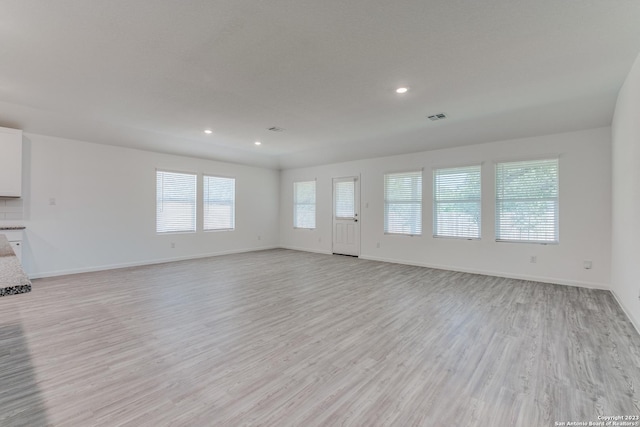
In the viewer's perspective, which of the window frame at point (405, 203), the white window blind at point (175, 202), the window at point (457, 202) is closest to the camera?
the window at point (457, 202)

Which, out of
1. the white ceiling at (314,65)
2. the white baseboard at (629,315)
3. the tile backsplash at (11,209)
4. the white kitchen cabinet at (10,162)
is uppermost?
the white ceiling at (314,65)

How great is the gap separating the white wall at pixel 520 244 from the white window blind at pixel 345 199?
0.32m

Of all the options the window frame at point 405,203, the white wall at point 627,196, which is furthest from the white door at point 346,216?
the white wall at point 627,196

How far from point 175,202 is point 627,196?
25.4ft

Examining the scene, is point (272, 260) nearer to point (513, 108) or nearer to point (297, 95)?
point (297, 95)

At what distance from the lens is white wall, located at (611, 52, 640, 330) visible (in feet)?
9.43

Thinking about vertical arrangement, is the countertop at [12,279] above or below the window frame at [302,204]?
below

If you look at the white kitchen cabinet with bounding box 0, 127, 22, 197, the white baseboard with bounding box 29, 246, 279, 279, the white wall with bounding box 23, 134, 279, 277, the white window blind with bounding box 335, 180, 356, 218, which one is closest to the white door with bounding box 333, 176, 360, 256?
the white window blind with bounding box 335, 180, 356, 218

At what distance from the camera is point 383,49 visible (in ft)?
8.66

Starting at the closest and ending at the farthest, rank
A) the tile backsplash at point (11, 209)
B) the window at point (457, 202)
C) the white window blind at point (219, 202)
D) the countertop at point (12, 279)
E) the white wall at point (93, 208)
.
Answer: the countertop at point (12, 279), the tile backsplash at point (11, 209), the white wall at point (93, 208), the window at point (457, 202), the white window blind at point (219, 202)

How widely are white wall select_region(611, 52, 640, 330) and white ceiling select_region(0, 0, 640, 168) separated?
29cm

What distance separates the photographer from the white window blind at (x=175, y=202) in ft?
21.3

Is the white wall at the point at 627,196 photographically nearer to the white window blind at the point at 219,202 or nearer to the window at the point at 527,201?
the window at the point at 527,201

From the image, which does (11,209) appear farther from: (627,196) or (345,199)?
(627,196)
